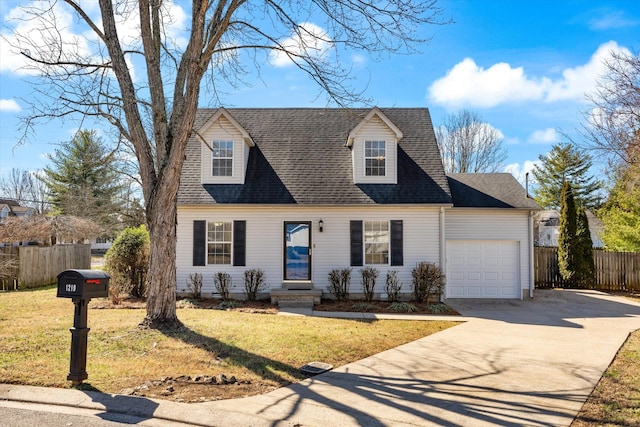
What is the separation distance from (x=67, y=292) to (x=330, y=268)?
9132 mm

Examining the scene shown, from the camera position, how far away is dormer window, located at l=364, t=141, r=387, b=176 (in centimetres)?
1417

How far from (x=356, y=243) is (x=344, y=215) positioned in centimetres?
99

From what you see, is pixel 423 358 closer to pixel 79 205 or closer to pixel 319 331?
pixel 319 331

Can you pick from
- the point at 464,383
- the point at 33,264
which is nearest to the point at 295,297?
the point at 464,383

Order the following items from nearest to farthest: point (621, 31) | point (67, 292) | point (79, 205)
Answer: point (67, 292), point (621, 31), point (79, 205)

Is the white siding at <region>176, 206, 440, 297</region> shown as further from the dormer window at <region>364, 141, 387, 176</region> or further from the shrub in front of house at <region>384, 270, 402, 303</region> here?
the dormer window at <region>364, 141, 387, 176</region>

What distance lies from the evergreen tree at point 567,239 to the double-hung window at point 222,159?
13642mm

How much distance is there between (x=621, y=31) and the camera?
10.8 meters

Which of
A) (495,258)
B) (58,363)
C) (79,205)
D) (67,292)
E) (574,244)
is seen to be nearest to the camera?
(67,292)

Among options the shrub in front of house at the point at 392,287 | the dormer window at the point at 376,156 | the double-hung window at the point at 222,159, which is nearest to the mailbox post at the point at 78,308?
the double-hung window at the point at 222,159

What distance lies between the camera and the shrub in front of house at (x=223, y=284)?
43.5 ft

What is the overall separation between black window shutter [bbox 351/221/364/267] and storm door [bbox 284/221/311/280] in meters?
1.43

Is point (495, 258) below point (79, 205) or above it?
below

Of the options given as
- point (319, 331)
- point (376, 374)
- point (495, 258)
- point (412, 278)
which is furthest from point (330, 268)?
point (376, 374)
